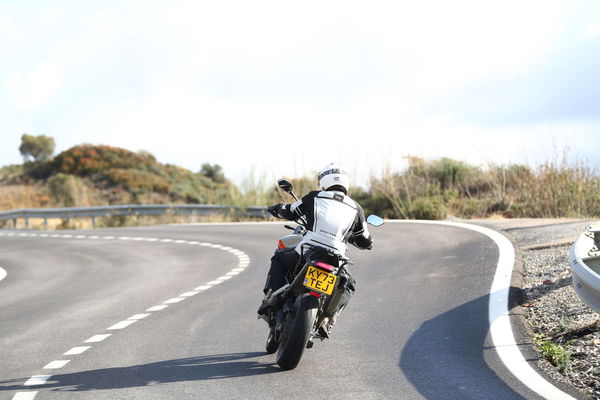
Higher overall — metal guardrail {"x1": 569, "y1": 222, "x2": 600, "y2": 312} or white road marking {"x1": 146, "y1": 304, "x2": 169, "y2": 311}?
metal guardrail {"x1": 569, "y1": 222, "x2": 600, "y2": 312}

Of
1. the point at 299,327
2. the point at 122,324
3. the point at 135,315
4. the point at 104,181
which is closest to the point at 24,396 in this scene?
the point at 299,327

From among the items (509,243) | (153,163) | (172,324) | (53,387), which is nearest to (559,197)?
(509,243)

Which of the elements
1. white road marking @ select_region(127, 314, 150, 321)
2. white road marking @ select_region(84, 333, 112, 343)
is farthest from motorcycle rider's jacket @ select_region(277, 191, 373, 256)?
white road marking @ select_region(127, 314, 150, 321)

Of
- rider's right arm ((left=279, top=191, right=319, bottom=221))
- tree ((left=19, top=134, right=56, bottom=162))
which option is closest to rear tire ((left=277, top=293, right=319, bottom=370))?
rider's right arm ((left=279, top=191, right=319, bottom=221))

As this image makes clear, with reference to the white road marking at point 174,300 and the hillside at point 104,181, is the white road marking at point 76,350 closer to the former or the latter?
the white road marking at point 174,300

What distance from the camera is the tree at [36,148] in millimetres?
77062

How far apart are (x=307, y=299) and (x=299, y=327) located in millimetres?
242

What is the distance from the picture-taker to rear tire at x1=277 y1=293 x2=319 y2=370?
717 centimetres

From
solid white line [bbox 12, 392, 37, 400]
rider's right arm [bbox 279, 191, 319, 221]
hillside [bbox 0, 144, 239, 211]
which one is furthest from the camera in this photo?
hillside [bbox 0, 144, 239, 211]

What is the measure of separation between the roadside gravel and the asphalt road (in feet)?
1.55

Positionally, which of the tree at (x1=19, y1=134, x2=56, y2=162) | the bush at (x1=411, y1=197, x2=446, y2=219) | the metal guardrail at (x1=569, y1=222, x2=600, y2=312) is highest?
the tree at (x1=19, y1=134, x2=56, y2=162)

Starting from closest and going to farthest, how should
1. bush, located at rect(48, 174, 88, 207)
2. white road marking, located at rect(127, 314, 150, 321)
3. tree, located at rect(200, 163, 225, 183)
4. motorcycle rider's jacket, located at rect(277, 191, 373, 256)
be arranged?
motorcycle rider's jacket, located at rect(277, 191, 373, 256)
white road marking, located at rect(127, 314, 150, 321)
bush, located at rect(48, 174, 88, 207)
tree, located at rect(200, 163, 225, 183)

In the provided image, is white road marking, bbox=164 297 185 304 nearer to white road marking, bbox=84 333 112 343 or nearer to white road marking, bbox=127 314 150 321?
white road marking, bbox=127 314 150 321

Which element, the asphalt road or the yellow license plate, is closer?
the asphalt road
